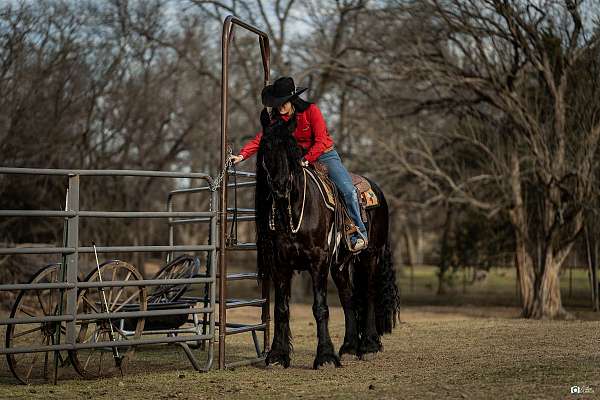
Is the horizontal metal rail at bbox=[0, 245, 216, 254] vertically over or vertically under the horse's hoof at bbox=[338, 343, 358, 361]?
over

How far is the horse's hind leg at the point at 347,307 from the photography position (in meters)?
9.24

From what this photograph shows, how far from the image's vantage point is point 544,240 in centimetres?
1953

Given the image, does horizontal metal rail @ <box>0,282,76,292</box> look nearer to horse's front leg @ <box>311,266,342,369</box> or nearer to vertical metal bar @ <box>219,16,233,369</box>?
vertical metal bar @ <box>219,16,233,369</box>

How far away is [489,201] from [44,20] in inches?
532

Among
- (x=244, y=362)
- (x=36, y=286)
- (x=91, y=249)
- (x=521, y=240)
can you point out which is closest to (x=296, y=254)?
(x=244, y=362)

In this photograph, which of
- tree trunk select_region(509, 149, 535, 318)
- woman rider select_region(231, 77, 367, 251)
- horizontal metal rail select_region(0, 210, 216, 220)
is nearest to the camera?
horizontal metal rail select_region(0, 210, 216, 220)

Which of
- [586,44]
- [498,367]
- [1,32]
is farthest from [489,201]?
[498,367]

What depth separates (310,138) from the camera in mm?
8805

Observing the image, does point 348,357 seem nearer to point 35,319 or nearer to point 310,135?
point 310,135

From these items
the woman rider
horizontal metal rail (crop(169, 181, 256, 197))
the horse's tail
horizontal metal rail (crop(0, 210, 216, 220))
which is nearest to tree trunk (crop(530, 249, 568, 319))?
the horse's tail

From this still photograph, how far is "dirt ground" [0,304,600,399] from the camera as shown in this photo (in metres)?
6.86

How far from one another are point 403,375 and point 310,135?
263cm

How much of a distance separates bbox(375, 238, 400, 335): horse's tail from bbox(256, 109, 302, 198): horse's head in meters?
2.29

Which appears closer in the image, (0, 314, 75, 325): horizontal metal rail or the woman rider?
(0, 314, 75, 325): horizontal metal rail
